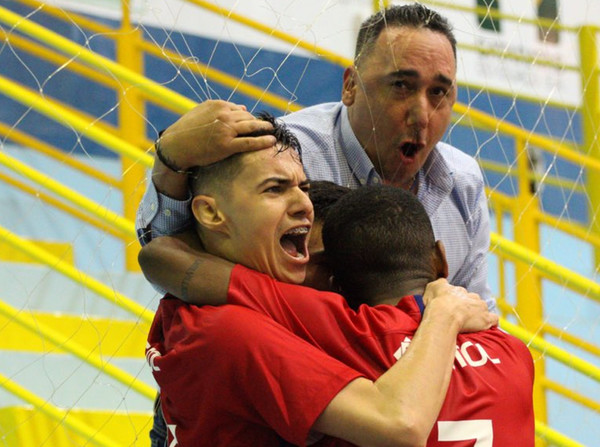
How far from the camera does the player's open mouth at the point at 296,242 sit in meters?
1.27

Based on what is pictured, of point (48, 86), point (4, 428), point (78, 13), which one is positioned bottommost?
point (4, 428)

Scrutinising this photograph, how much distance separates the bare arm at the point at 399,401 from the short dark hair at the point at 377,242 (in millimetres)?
116

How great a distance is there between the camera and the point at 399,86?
5.29 feet

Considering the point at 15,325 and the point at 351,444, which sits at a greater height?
the point at 15,325

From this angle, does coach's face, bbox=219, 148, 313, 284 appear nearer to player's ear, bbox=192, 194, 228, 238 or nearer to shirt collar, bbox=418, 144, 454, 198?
player's ear, bbox=192, 194, 228, 238

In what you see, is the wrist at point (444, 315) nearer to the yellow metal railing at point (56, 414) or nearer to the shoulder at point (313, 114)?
the shoulder at point (313, 114)

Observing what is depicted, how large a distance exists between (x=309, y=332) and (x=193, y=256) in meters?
0.18

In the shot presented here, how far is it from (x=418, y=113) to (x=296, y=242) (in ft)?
1.26

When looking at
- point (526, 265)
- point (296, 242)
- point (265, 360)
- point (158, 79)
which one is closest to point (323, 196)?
point (296, 242)

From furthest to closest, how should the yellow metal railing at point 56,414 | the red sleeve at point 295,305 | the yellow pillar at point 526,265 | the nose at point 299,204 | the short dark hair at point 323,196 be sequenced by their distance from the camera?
1. the yellow pillar at point 526,265
2. the yellow metal railing at point 56,414
3. the short dark hair at point 323,196
4. the nose at point 299,204
5. the red sleeve at point 295,305

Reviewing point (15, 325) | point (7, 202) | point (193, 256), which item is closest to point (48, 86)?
point (7, 202)

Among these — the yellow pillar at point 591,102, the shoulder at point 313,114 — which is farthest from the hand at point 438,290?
the yellow pillar at point 591,102

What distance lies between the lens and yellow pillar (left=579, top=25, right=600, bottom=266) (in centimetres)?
358

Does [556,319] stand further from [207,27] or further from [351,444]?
[351,444]
